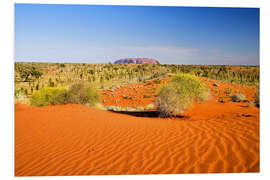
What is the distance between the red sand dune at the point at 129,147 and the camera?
4098 millimetres

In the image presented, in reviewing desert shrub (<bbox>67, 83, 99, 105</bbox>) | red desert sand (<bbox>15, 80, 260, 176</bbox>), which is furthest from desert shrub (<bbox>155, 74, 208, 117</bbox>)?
desert shrub (<bbox>67, 83, 99, 105</bbox>)

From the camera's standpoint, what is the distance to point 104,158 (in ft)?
14.2

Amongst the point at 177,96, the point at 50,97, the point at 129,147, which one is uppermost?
the point at 177,96

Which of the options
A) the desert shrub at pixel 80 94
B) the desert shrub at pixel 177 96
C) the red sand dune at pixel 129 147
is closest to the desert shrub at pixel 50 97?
the desert shrub at pixel 80 94

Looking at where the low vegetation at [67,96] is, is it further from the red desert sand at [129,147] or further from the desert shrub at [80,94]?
the red desert sand at [129,147]

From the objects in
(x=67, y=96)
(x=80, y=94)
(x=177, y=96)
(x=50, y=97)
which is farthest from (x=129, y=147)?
(x=50, y=97)

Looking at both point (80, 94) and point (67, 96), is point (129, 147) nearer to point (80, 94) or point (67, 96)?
point (80, 94)

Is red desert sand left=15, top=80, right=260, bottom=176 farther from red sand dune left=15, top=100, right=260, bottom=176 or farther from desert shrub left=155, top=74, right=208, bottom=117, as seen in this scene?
desert shrub left=155, top=74, right=208, bottom=117

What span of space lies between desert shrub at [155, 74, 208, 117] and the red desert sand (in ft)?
7.73

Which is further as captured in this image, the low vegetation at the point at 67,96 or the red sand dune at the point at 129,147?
the low vegetation at the point at 67,96

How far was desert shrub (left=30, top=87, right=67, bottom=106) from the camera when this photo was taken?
10500 mm

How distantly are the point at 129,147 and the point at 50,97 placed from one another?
24.3ft

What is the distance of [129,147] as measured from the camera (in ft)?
15.8

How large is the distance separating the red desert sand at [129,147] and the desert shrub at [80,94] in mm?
3507
